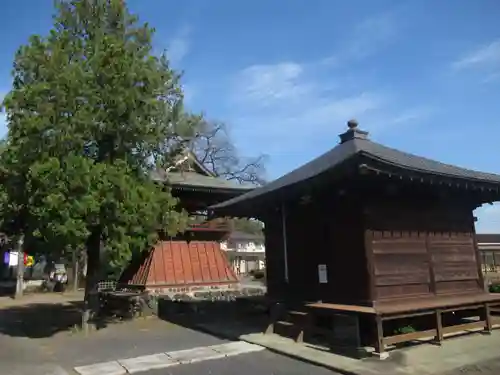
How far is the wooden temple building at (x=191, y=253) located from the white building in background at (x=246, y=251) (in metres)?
40.2

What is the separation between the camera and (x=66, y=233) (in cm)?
1135

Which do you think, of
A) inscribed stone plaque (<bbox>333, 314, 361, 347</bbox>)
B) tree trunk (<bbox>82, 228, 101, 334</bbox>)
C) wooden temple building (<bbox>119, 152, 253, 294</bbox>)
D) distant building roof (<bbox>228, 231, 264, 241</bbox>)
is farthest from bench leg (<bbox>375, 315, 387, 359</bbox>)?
distant building roof (<bbox>228, 231, 264, 241</bbox>)

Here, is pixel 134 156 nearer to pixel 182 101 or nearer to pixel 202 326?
pixel 182 101

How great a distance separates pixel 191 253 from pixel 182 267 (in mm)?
1100

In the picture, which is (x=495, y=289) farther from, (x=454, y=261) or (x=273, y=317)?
(x=273, y=317)

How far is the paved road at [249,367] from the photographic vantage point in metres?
8.20

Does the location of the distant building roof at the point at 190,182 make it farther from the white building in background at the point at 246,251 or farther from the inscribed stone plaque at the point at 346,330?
the white building in background at the point at 246,251

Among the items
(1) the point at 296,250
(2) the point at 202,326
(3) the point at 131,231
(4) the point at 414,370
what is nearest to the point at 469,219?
(1) the point at 296,250

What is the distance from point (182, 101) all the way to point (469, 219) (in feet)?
30.7

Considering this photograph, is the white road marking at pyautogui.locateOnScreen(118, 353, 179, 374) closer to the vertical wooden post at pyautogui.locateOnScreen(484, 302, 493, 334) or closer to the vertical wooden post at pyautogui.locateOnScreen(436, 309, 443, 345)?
the vertical wooden post at pyautogui.locateOnScreen(436, 309, 443, 345)

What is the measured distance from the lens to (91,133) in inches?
498

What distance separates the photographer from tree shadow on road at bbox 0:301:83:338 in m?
14.0

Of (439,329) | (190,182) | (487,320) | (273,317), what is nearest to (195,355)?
(273,317)

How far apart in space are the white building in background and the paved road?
5545cm
